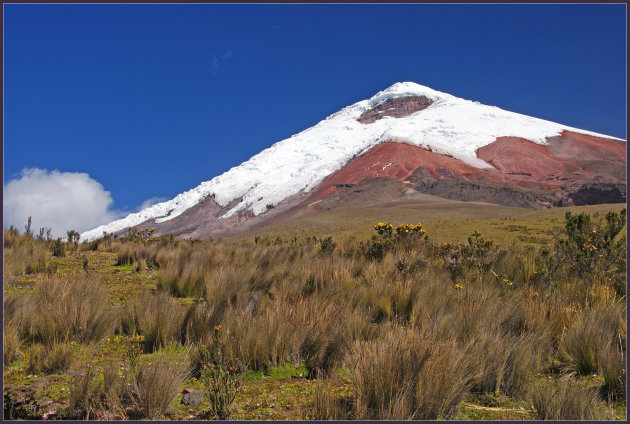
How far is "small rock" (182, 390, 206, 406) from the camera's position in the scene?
3330mm

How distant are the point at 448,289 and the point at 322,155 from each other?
110m

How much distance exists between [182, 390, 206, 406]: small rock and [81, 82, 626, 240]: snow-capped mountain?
84.1 m

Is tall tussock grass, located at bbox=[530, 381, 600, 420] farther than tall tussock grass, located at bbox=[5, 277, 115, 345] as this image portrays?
No

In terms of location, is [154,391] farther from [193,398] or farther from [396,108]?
[396,108]

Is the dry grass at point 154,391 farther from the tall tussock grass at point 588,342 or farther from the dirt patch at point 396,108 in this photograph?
the dirt patch at point 396,108

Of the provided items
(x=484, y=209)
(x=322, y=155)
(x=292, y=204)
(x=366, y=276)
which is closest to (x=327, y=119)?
(x=322, y=155)

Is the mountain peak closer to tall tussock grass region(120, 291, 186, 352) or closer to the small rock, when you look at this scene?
tall tussock grass region(120, 291, 186, 352)

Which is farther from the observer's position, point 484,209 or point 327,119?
point 327,119

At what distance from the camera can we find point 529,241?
20.1m

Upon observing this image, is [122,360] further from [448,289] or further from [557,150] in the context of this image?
[557,150]

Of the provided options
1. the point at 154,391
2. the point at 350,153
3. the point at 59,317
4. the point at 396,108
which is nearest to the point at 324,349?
the point at 154,391

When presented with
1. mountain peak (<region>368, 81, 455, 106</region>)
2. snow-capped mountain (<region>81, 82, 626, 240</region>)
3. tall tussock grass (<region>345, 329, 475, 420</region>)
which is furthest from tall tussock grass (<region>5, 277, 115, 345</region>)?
mountain peak (<region>368, 81, 455, 106</region>)

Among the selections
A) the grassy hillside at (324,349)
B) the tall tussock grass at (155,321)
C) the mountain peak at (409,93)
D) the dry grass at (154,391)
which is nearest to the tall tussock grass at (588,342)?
the grassy hillside at (324,349)

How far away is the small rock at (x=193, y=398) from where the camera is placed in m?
3.33
